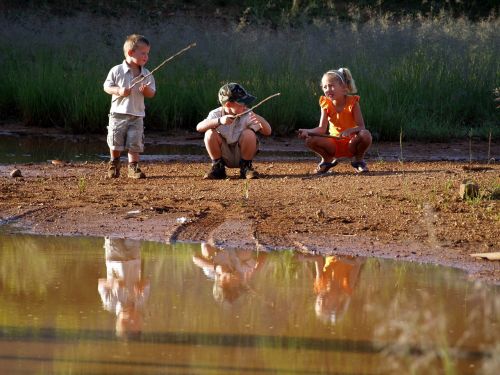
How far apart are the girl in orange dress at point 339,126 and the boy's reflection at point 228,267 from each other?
11.5ft

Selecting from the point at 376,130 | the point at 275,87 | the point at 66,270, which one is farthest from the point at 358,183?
the point at 275,87

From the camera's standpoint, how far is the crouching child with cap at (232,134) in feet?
32.6

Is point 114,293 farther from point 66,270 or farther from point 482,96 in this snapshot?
point 482,96

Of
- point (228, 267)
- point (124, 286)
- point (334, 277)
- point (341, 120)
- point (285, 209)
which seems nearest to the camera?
point (124, 286)

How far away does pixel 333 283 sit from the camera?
237 inches

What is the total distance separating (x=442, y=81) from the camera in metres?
16.3

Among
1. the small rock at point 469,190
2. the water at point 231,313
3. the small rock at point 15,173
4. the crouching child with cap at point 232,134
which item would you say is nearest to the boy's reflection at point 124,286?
the water at point 231,313

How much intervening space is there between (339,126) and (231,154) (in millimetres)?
1042

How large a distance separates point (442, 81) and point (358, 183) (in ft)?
24.1

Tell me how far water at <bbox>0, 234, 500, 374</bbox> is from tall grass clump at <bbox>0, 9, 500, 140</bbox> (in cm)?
807

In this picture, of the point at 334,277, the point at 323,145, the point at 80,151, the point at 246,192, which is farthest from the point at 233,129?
the point at 334,277

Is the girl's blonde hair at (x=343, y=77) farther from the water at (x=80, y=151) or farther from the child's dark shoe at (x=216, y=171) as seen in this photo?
Answer: the water at (x=80, y=151)

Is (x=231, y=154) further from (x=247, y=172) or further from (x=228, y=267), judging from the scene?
(x=228, y=267)

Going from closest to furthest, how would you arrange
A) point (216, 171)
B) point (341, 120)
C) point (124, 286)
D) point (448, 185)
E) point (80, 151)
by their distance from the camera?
point (124, 286)
point (448, 185)
point (216, 171)
point (341, 120)
point (80, 151)
